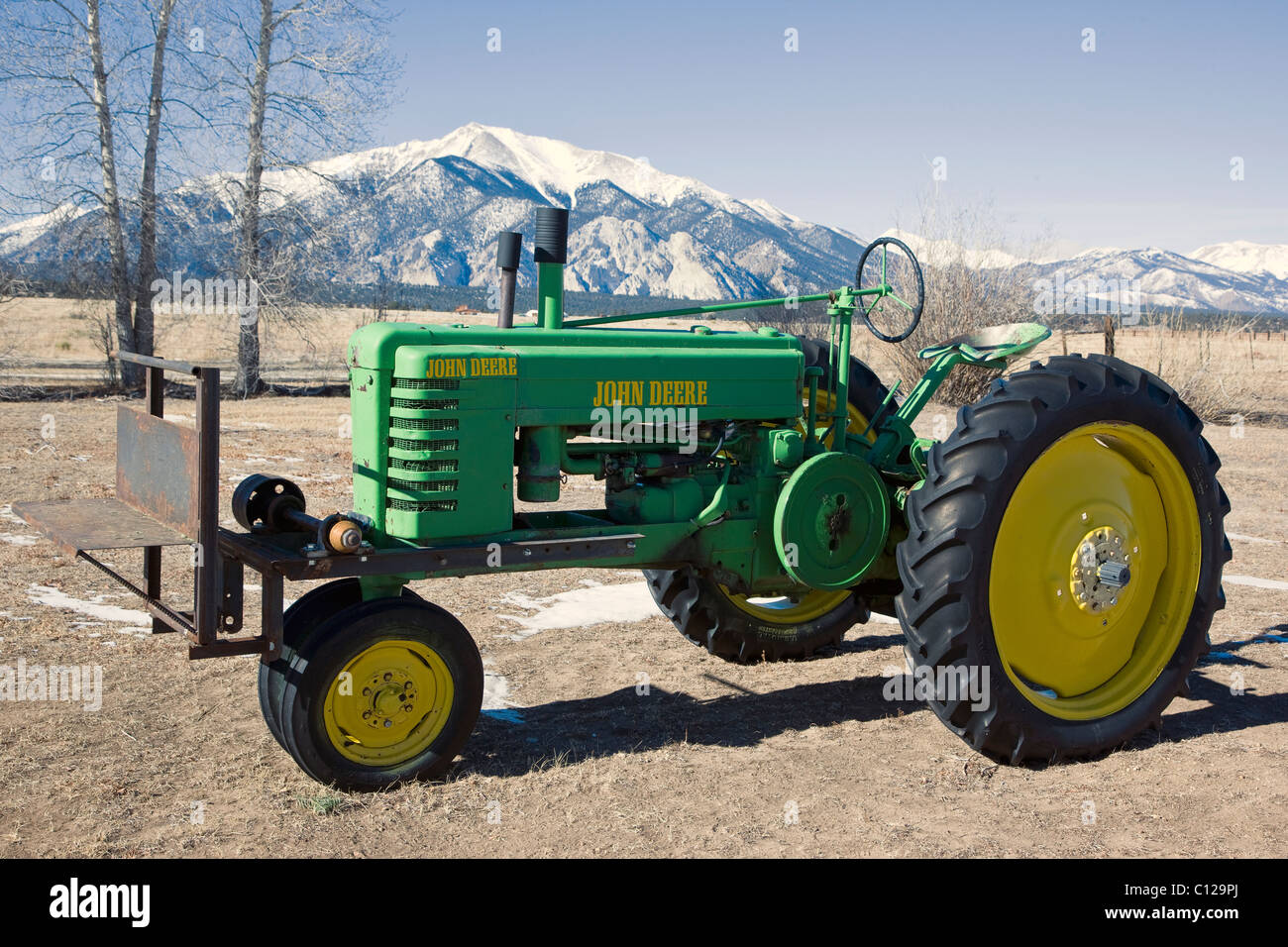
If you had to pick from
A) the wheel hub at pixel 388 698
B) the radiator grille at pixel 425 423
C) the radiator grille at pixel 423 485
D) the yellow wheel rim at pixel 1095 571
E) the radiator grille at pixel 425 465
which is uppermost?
the radiator grille at pixel 425 423

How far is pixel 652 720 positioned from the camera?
5.45 m

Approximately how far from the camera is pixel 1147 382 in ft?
16.9

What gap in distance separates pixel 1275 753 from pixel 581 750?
3.12 meters

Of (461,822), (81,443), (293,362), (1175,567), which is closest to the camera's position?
(461,822)

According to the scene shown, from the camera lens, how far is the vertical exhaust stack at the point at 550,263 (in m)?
5.11

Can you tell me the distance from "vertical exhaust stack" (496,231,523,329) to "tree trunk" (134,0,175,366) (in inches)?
737

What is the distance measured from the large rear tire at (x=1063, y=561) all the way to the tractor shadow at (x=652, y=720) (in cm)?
89

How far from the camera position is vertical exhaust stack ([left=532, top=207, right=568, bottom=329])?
5113 millimetres

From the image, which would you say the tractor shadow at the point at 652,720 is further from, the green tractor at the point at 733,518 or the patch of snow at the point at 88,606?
the patch of snow at the point at 88,606

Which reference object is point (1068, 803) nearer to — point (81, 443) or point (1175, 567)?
point (1175, 567)

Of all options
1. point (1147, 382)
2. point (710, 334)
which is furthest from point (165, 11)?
point (1147, 382)

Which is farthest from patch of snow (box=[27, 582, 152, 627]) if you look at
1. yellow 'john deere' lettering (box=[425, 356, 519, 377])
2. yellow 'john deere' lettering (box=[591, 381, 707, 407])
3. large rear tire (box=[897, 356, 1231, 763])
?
large rear tire (box=[897, 356, 1231, 763])

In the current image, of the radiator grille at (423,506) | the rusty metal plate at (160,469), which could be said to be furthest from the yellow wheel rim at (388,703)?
the rusty metal plate at (160,469)

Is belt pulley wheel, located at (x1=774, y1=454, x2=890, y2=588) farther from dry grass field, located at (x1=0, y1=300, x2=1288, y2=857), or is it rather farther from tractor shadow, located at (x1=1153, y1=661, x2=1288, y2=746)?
tractor shadow, located at (x1=1153, y1=661, x2=1288, y2=746)
